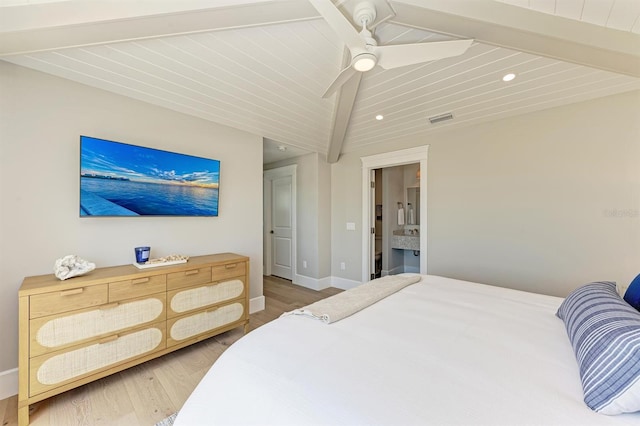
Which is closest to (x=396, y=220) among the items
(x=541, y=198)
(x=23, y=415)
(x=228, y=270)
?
(x=541, y=198)

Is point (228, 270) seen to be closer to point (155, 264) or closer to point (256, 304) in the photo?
point (155, 264)

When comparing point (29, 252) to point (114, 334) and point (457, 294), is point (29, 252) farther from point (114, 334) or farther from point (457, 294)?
point (457, 294)

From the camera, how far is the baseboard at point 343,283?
416 centimetres

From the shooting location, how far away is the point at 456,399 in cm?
77

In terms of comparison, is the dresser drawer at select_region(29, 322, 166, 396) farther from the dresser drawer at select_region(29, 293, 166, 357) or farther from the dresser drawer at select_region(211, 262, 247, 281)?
the dresser drawer at select_region(211, 262, 247, 281)

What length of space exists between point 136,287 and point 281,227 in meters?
3.03

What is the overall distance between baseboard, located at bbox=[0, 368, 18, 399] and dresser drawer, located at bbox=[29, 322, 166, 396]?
50cm

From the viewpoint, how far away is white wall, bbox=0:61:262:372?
5.86 ft

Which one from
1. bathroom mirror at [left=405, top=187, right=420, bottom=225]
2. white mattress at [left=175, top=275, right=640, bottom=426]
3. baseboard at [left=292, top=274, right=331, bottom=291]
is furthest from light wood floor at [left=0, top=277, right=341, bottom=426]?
bathroom mirror at [left=405, top=187, right=420, bottom=225]

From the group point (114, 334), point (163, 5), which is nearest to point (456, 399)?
point (114, 334)

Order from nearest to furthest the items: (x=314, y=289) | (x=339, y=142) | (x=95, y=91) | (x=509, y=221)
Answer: (x=95, y=91), (x=509, y=221), (x=339, y=142), (x=314, y=289)

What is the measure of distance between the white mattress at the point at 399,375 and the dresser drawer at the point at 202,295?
135cm

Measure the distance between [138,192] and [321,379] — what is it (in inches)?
92.3

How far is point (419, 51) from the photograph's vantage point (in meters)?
1.48
